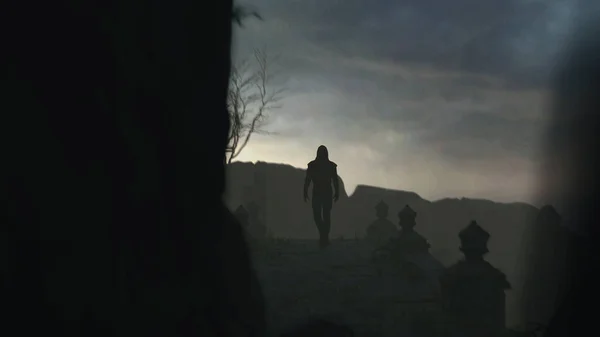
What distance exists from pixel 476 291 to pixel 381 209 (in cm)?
186

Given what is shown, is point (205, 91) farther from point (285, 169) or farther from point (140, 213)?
point (285, 169)

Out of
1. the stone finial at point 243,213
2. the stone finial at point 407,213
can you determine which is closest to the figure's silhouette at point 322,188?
the stone finial at point 407,213

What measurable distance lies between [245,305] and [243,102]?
422 cm

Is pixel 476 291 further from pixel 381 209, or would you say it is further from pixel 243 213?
pixel 243 213

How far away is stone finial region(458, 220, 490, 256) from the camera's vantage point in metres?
9.20

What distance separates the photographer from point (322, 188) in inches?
412

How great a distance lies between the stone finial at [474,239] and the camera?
30.2 ft

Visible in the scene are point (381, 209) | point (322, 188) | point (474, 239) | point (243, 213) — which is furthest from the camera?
point (322, 188)

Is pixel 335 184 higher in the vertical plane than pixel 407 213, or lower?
higher

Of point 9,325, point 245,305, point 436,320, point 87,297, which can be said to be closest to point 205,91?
point 245,305

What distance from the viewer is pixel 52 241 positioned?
464 cm

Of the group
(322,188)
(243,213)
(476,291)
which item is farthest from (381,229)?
(243,213)

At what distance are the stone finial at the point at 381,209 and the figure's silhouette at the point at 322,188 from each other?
0.75 metres

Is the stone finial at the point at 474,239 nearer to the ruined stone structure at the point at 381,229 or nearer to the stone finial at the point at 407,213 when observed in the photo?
the stone finial at the point at 407,213
